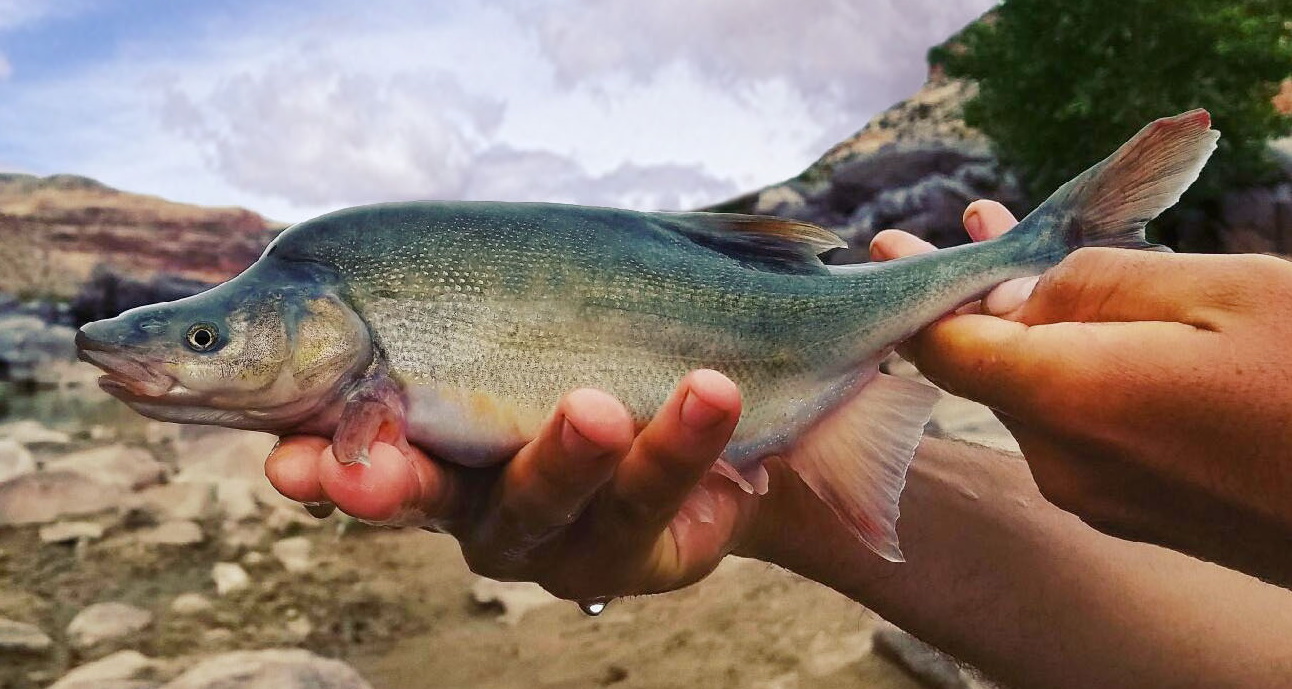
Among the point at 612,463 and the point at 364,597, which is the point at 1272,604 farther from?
the point at 364,597

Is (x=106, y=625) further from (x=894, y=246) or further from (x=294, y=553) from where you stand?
(x=894, y=246)

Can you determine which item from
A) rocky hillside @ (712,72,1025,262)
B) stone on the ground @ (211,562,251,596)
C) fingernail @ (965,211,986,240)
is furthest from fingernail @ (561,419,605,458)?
rocky hillside @ (712,72,1025,262)

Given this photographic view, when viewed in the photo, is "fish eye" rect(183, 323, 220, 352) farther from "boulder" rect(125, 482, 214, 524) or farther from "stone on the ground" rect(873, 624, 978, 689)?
"boulder" rect(125, 482, 214, 524)

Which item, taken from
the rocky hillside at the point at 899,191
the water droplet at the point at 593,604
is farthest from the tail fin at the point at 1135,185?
the rocky hillside at the point at 899,191

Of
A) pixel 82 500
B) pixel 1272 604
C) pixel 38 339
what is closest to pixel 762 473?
pixel 1272 604

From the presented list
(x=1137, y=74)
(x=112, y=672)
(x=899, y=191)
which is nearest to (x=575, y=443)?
(x=112, y=672)

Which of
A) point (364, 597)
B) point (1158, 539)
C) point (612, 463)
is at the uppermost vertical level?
point (612, 463)
